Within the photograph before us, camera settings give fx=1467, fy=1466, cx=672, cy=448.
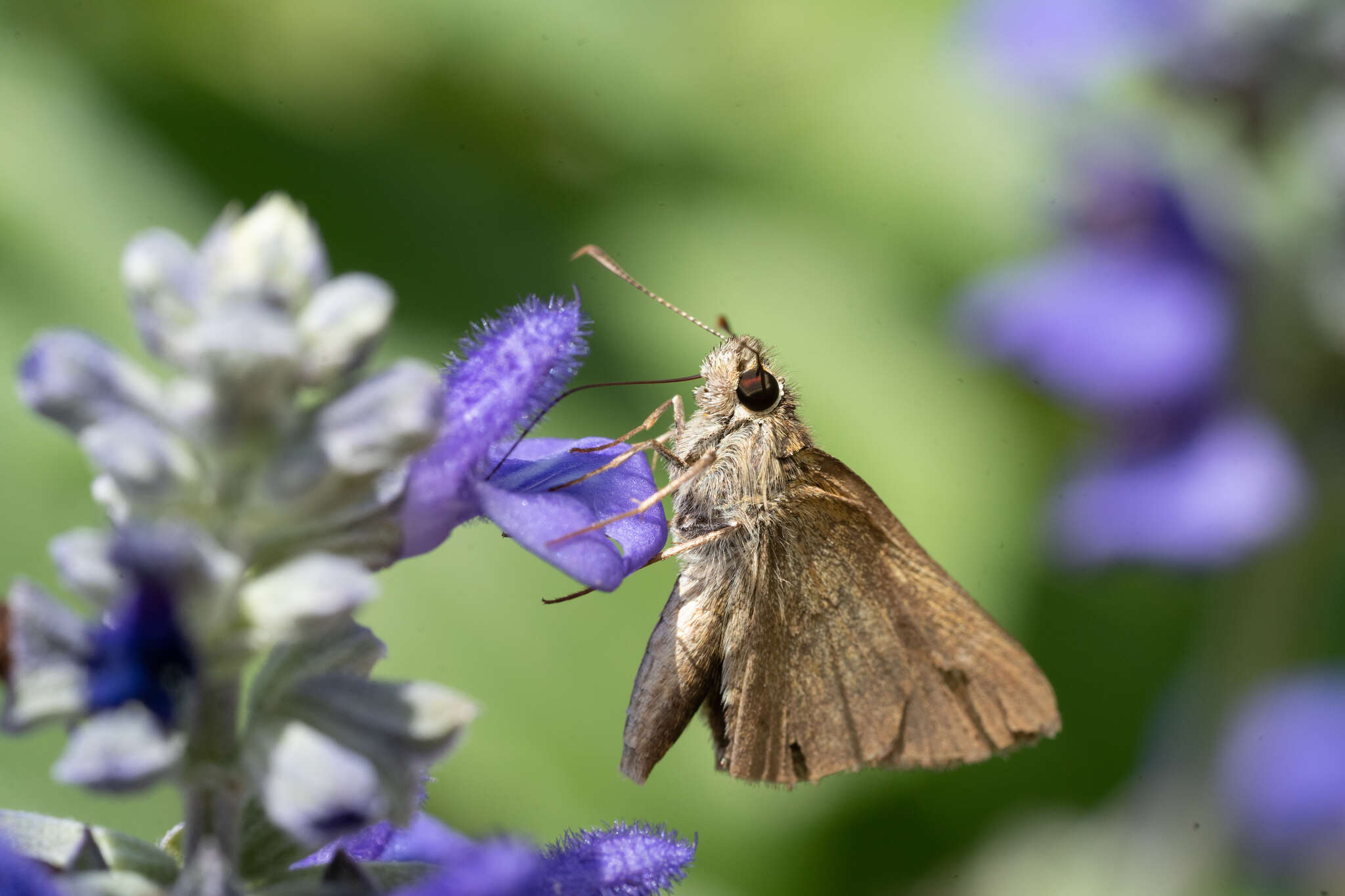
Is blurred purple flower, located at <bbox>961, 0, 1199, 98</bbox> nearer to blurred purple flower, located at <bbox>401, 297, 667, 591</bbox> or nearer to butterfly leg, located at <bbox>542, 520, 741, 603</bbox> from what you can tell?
butterfly leg, located at <bbox>542, 520, 741, 603</bbox>

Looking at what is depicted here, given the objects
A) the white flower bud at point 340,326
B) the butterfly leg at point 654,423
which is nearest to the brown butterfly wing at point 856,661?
the butterfly leg at point 654,423

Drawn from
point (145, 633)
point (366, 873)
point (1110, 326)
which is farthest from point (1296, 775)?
point (145, 633)

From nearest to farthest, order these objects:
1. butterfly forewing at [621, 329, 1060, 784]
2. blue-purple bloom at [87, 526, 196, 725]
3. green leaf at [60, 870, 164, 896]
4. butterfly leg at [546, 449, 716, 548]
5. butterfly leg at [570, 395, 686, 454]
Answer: blue-purple bloom at [87, 526, 196, 725]
green leaf at [60, 870, 164, 896]
butterfly leg at [546, 449, 716, 548]
butterfly leg at [570, 395, 686, 454]
butterfly forewing at [621, 329, 1060, 784]

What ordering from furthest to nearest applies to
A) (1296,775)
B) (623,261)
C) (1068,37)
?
(1296,775)
(1068,37)
(623,261)

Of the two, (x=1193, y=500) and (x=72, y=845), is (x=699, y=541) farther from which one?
(x=1193, y=500)

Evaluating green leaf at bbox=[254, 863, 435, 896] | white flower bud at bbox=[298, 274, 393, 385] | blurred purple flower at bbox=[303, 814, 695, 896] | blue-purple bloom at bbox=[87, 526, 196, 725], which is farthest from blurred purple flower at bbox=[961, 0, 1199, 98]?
blue-purple bloom at bbox=[87, 526, 196, 725]

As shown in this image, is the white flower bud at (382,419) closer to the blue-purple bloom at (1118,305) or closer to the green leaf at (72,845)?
A: the green leaf at (72,845)
